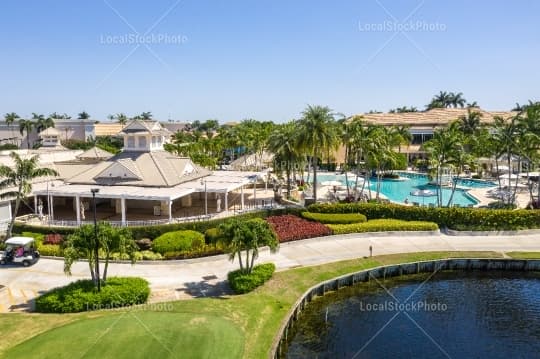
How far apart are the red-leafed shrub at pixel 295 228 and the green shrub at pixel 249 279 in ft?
29.6

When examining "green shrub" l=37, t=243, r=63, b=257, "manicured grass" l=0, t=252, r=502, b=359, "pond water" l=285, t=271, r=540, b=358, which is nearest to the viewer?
"manicured grass" l=0, t=252, r=502, b=359

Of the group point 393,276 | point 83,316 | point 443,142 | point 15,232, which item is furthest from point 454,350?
point 15,232

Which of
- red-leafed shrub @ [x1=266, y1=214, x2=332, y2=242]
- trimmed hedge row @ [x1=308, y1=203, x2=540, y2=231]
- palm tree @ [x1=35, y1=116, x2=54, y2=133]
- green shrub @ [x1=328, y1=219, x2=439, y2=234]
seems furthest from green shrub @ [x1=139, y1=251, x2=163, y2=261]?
palm tree @ [x1=35, y1=116, x2=54, y2=133]

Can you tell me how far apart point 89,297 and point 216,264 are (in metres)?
10.9

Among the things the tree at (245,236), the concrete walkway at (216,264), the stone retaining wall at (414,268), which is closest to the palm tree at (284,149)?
the concrete walkway at (216,264)

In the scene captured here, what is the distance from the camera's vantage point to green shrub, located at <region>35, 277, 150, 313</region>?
2664 centimetres

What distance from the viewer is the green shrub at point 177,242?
3753cm

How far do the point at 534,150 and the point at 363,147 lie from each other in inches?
710

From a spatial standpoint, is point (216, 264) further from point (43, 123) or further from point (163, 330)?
point (43, 123)

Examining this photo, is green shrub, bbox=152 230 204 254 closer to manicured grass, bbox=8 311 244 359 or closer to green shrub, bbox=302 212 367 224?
manicured grass, bbox=8 311 244 359

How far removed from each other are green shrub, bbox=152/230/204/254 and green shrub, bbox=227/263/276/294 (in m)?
7.92

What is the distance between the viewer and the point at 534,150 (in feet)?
162

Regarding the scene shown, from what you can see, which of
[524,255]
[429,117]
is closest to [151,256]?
[524,255]

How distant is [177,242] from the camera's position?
37.9 m
